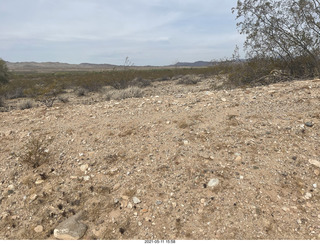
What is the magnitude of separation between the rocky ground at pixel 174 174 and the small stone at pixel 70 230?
1cm

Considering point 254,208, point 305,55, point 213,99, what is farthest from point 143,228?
point 305,55

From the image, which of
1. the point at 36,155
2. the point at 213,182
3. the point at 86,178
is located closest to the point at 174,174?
the point at 213,182

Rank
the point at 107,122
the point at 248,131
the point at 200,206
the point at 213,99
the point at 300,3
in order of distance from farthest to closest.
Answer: the point at 300,3, the point at 213,99, the point at 107,122, the point at 248,131, the point at 200,206

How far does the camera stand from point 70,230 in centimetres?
229

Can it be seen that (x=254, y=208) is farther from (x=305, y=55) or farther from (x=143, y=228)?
(x=305, y=55)

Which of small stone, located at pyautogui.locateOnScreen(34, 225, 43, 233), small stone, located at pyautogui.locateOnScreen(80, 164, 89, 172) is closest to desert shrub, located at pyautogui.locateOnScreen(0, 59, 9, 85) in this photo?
small stone, located at pyautogui.locateOnScreen(80, 164, 89, 172)

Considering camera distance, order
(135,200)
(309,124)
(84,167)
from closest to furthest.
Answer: (135,200), (84,167), (309,124)

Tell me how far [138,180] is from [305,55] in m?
7.65

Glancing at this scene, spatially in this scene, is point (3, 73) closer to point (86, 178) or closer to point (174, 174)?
point (86, 178)

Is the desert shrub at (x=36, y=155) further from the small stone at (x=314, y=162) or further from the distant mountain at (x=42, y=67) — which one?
the distant mountain at (x=42, y=67)

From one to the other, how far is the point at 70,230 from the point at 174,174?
1344mm

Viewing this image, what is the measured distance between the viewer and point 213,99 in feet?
16.3

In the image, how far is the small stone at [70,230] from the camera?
2254 millimetres

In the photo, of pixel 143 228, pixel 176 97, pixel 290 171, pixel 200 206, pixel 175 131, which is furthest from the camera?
pixel 176 97
